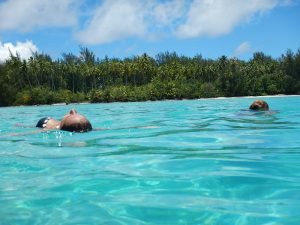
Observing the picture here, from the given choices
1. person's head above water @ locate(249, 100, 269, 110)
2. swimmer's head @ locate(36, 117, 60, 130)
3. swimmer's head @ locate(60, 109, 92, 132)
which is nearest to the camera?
swimmer's head @ locate(60, 109, 92, 132)

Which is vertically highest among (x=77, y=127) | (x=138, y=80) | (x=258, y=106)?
(x=138, y=80)

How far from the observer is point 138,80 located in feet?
235

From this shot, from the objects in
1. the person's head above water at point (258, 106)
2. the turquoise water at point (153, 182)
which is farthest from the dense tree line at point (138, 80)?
the turquoise water at point (153, 182)

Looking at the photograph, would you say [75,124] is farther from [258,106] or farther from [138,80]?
[138,80]

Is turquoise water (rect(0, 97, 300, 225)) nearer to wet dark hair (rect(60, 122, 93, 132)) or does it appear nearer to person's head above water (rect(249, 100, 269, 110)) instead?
wet dark hair (rect(60, 122, 93, 132))

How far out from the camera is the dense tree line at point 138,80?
59.4m

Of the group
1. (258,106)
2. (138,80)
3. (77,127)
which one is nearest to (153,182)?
(77,127)

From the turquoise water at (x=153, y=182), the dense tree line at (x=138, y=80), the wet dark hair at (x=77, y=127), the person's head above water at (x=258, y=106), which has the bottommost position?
the turquoise water at (x=153, y=182)

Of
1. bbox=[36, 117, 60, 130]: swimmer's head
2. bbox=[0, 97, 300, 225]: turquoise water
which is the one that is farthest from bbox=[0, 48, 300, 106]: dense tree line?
bbox=[0, 97, 300, 225]: turquoise water

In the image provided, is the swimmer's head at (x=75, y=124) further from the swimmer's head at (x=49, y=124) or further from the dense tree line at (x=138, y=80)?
the dense tree line at (x=138, y=80)

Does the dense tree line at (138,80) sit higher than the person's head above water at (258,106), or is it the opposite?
the dense tree line at (138,80)

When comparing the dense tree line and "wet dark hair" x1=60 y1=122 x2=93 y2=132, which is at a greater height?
the dense tree line

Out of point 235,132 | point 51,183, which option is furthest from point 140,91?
point 51,183

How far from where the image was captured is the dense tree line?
195 ft
